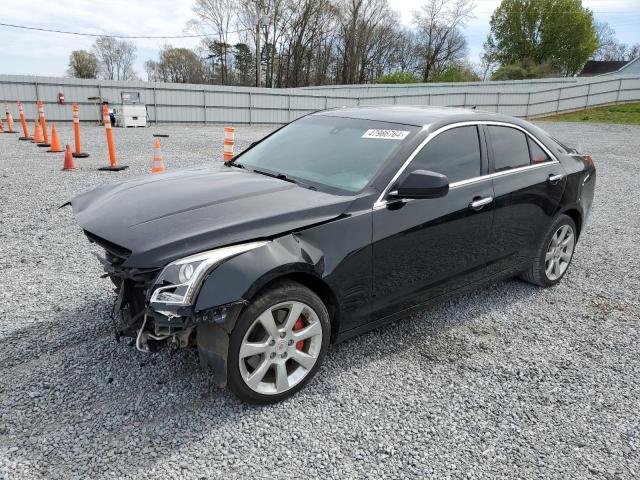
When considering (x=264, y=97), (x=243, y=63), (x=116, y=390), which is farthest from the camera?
(x=243, y=63)

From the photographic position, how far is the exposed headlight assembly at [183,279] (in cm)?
234

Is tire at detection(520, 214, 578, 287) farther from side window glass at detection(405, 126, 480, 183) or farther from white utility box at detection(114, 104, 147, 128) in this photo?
white utility box at detection(114, 104, 147, 128)

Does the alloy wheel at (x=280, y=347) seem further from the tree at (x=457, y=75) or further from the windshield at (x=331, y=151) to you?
the tree at (x=457, y=75)

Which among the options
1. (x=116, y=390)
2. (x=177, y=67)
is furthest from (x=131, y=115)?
(x=177, y=67)

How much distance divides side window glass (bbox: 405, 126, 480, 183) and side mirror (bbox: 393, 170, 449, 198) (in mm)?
196

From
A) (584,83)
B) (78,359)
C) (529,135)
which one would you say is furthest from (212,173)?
(584,83)

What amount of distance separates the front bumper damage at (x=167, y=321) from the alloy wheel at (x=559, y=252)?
3.31 meters

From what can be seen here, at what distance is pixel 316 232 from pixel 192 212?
2.36 ft

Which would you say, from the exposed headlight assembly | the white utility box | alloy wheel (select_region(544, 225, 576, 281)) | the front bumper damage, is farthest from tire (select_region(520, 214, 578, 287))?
the white utility box

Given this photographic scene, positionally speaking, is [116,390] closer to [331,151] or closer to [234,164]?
[234,164]

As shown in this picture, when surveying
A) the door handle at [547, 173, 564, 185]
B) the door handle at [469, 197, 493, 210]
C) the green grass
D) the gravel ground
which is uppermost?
the green grass

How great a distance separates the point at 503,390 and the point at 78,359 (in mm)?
2723

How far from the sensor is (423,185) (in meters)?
2.99

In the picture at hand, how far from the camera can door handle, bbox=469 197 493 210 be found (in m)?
3.59
